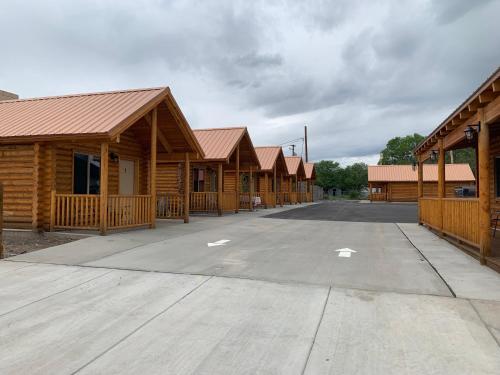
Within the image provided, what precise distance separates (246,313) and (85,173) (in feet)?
32.9

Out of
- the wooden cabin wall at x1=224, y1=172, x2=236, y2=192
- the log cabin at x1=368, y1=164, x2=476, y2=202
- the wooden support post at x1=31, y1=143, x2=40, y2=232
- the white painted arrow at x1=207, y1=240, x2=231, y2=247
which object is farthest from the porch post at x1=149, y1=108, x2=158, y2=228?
the log cabin at x1=368, y1=164, x2=476, y2=202

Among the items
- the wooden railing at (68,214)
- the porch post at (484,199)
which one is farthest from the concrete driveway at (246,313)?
the wooden railing at (68,214)

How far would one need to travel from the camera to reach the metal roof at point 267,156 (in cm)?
2812

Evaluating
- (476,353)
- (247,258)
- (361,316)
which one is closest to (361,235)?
(247,258)

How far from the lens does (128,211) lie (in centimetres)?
1154

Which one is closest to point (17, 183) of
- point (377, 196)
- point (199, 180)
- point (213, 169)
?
point (199, 180)

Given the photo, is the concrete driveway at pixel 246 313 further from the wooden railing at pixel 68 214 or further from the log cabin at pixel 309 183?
the log cabin at pixel 309 183

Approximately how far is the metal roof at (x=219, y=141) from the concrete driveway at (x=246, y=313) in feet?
38.5

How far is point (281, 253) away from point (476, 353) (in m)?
4.87

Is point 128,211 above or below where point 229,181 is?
below

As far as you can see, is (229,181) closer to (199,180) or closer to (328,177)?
(199,180)

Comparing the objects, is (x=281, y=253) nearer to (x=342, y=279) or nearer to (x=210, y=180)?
(x=342, y=279)

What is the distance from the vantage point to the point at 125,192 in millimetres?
14859

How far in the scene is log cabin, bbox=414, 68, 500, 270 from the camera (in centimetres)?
692
